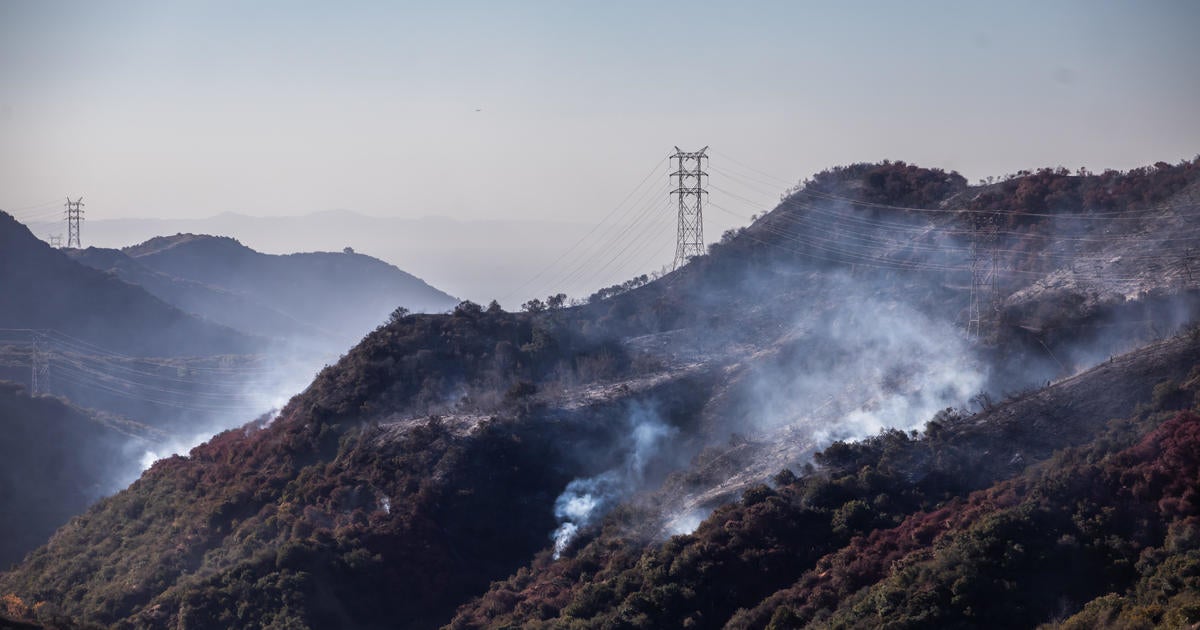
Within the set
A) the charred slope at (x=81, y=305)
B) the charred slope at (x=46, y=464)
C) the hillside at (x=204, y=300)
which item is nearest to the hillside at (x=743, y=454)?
the charred slope at (x=46, y=464)

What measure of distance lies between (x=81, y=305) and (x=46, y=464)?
5966 centimetres

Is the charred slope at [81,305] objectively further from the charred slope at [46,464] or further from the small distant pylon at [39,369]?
the charred slope at [46,464]

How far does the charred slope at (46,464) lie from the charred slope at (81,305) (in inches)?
1674

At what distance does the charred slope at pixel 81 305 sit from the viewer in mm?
148125

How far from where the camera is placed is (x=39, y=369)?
131750 mm

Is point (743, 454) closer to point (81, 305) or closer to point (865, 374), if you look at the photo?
point (865, 374)

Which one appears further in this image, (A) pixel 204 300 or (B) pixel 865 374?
(A) pixel 204 300

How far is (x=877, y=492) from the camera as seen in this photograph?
5472 centimetres

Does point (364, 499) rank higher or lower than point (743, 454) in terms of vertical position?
lower

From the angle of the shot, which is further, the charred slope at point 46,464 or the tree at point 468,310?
the charred slope at point 46,464

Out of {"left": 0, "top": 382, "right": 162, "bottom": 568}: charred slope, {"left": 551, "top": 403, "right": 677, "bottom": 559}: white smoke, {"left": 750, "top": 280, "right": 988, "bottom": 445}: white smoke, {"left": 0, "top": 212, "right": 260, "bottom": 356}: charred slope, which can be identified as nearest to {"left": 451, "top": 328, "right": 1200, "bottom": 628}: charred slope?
{"left": 551, "top": 403, "right": 677, "bottom": 559}: white smoke

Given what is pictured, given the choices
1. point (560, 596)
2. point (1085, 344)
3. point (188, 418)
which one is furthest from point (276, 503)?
point (188, 418)

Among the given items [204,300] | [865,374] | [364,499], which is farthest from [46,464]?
[204,300]

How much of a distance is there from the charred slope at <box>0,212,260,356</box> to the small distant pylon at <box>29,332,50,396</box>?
9.34m
